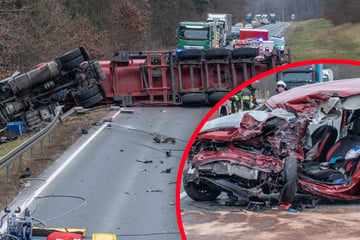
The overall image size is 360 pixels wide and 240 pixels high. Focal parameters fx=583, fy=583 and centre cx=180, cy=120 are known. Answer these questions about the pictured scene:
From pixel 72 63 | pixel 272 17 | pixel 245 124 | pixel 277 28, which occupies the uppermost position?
pixel 245 124

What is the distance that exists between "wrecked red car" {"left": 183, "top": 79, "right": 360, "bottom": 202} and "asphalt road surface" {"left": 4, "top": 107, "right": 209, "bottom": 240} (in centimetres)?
335

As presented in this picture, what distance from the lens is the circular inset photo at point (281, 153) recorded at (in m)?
2.31

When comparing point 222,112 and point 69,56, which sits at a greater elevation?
point 222,112

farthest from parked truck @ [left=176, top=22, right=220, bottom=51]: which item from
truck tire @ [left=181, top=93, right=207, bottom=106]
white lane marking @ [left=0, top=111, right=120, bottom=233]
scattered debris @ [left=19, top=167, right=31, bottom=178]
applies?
scattered debris @ [left=19, top=167, right=31, bottom=178]

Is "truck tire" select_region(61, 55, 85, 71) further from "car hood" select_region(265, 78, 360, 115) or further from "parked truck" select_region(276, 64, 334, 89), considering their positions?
"car hood" select_region(265, 78, 360, 115)

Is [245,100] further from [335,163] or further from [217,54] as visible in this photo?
[217,54]

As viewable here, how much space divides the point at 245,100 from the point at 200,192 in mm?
427

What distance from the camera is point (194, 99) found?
20.4 meters

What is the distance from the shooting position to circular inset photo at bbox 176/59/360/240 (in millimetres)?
2311

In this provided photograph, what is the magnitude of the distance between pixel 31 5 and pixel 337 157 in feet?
94.4

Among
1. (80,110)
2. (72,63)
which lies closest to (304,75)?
(72,63)

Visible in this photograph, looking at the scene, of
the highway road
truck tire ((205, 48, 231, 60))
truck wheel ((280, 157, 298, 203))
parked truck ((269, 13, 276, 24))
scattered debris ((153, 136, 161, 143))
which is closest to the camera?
truck wheel ((280, 157, 298, 203))

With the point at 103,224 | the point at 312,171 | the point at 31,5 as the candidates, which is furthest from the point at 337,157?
the point at 31,5

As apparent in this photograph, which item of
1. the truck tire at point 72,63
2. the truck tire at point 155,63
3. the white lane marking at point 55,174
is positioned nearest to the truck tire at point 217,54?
the truck tire at point 155,63
